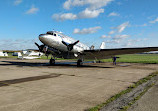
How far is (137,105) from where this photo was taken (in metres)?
4.94

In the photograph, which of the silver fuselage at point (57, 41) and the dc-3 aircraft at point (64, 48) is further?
the dc-3 aircraft at point (64, 48)

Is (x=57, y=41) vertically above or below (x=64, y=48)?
above

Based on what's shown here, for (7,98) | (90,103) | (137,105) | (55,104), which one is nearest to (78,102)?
(90,103)

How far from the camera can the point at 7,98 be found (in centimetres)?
585

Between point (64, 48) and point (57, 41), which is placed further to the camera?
point (64, 48)

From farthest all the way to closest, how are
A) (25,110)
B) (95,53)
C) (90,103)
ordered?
(95,53)
(90,103)
(25,110)

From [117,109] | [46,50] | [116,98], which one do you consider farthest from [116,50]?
[117,109]

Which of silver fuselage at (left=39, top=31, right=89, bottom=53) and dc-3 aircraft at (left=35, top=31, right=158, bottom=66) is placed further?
dc-3 aircraft at (left=35, top=31, right=158, bottom=66)

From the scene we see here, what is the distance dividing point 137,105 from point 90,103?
1.78m

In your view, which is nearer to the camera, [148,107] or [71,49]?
[148,107]

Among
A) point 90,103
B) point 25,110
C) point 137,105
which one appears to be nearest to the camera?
point 25,110

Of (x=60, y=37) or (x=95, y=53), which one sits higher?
(x=60, y=37)

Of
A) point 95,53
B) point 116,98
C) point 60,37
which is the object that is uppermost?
point 60,37

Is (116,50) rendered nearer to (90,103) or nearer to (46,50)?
(46,50)
